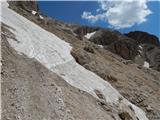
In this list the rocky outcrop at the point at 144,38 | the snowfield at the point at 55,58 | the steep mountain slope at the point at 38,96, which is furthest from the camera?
the rocky outcrop at the point at 144,38

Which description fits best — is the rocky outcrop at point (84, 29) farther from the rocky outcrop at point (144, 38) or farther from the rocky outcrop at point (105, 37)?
the rocky outcrop at point (144, 38)

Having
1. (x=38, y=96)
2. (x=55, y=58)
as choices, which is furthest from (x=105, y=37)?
(x=38, y=96)

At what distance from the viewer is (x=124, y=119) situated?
18.8m

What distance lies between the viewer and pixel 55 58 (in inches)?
838

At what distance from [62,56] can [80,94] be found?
5385mm

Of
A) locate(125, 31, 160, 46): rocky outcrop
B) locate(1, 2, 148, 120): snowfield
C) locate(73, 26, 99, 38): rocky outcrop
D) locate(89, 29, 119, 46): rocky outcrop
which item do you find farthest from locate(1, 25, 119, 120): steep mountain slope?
locate(125, 31, 160, 46): rocky outcrop

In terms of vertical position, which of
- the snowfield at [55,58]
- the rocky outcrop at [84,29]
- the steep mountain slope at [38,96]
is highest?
the snowfield at [55,58]

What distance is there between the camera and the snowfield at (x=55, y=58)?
1938 cm

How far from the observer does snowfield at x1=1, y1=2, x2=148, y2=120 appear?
63.6 ft

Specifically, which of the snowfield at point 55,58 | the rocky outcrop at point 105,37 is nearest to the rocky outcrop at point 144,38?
the rocky outcrop at point 105,37

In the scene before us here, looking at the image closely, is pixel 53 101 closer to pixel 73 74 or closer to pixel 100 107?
pixel 100 107

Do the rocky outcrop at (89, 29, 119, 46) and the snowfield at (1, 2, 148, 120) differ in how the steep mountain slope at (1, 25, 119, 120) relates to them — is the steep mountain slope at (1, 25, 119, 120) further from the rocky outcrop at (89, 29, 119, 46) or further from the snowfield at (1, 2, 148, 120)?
the rocky outcrop at (89, 29, 119, 46)

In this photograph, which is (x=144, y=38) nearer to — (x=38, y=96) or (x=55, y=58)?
(x=55, y=58)

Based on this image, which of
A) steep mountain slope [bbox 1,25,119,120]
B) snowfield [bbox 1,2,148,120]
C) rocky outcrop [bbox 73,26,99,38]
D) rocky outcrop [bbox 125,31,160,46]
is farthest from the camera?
rocky outcrop [bbox 125,31,160,46]
